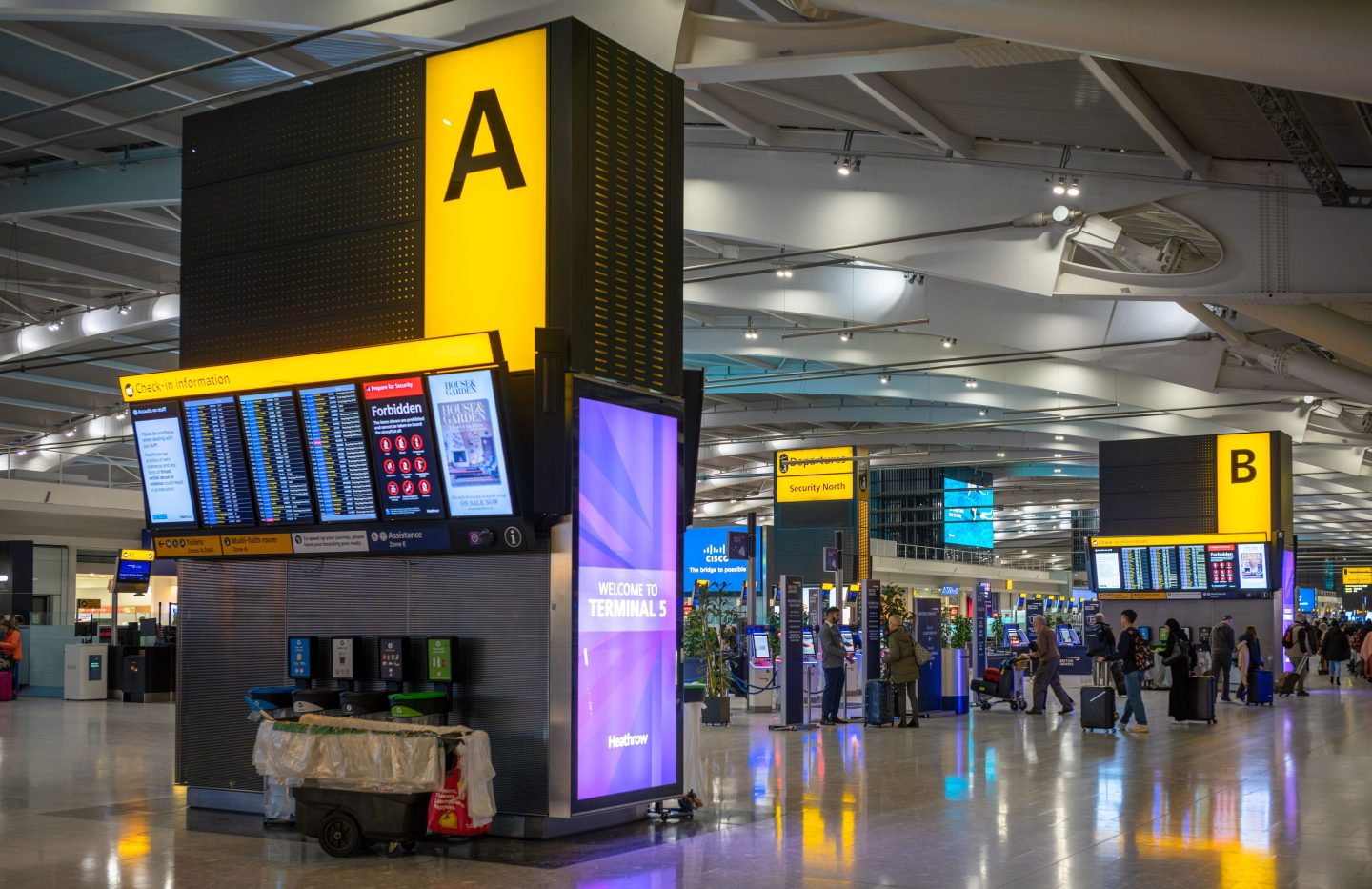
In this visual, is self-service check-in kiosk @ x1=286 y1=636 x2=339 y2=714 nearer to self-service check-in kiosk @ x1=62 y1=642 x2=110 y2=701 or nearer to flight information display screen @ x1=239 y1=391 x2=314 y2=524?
flight information display screen @ x1=239 y1=391 x2=314 y2=524

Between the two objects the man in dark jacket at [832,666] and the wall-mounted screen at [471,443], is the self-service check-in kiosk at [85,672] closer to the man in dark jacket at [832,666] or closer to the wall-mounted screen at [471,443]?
the man in dark jacket at [832,666]

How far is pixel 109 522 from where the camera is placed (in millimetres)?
33500

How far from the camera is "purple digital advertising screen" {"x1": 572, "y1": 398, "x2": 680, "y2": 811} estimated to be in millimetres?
7859

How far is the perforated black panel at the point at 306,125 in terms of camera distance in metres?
8.88

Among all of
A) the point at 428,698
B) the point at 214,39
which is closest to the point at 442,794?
the point at 428,698

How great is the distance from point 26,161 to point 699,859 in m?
13.7

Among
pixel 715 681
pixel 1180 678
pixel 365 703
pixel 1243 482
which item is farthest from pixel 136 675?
pixel 1243 482

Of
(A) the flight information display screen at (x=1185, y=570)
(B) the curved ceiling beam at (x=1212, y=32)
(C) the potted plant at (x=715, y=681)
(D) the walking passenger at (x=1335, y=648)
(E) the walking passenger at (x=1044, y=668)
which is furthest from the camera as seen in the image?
(D) the walking passenger at (x=1335, y=648)

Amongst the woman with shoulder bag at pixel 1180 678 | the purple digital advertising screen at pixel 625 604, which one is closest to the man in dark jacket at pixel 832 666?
the woman with shoulder bag at pixel 1180 678

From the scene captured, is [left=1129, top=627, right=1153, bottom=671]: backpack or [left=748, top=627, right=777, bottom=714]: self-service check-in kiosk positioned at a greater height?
[left=1129, top=627, right=1153, bottom=671]: backpack

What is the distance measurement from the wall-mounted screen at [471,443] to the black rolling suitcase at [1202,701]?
12407mm

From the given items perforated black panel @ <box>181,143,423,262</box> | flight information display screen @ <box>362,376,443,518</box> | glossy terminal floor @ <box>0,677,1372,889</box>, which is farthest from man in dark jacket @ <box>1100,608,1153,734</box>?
perforated black panel @ <box>181,143,423,262</box>

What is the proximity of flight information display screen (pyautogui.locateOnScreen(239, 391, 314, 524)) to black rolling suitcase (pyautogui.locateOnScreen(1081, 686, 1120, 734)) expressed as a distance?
1028 cm

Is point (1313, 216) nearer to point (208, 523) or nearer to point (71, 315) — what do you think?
point (208, 523)
